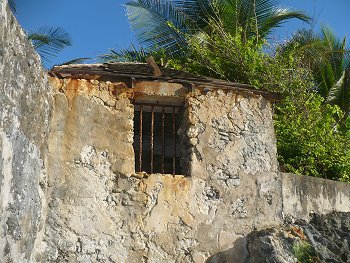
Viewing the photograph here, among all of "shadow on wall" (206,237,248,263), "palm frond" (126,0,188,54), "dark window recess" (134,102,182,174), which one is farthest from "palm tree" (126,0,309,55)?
"shadow on wall" (206,237,248,263)

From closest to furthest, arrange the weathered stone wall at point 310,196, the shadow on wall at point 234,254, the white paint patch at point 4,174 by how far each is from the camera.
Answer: the white paint patch at point 4,174
the shadow on wall at point 234,254
the weathered stone wall at point 310,196

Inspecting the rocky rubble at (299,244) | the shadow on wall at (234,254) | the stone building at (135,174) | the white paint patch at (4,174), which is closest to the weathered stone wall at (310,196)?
the stone building at (135,174)

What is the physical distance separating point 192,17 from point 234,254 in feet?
28.2

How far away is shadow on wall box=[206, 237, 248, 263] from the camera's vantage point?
706 centimetres

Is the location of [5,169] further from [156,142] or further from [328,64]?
[328,64]

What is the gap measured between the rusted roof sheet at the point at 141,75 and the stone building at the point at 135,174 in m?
0.02

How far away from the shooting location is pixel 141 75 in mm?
7543

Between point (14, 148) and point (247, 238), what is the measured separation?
3082 mm

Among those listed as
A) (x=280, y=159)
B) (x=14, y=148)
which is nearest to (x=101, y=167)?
(x=14, y=148)

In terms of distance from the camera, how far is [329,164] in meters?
10.3

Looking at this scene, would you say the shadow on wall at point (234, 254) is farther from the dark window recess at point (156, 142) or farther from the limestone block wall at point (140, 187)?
the dark window recess at point (156, 142)

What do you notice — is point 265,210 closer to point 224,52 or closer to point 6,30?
point 6,30

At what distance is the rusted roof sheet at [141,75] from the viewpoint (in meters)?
7.21

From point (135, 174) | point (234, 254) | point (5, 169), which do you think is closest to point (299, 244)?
point (234, 254)
